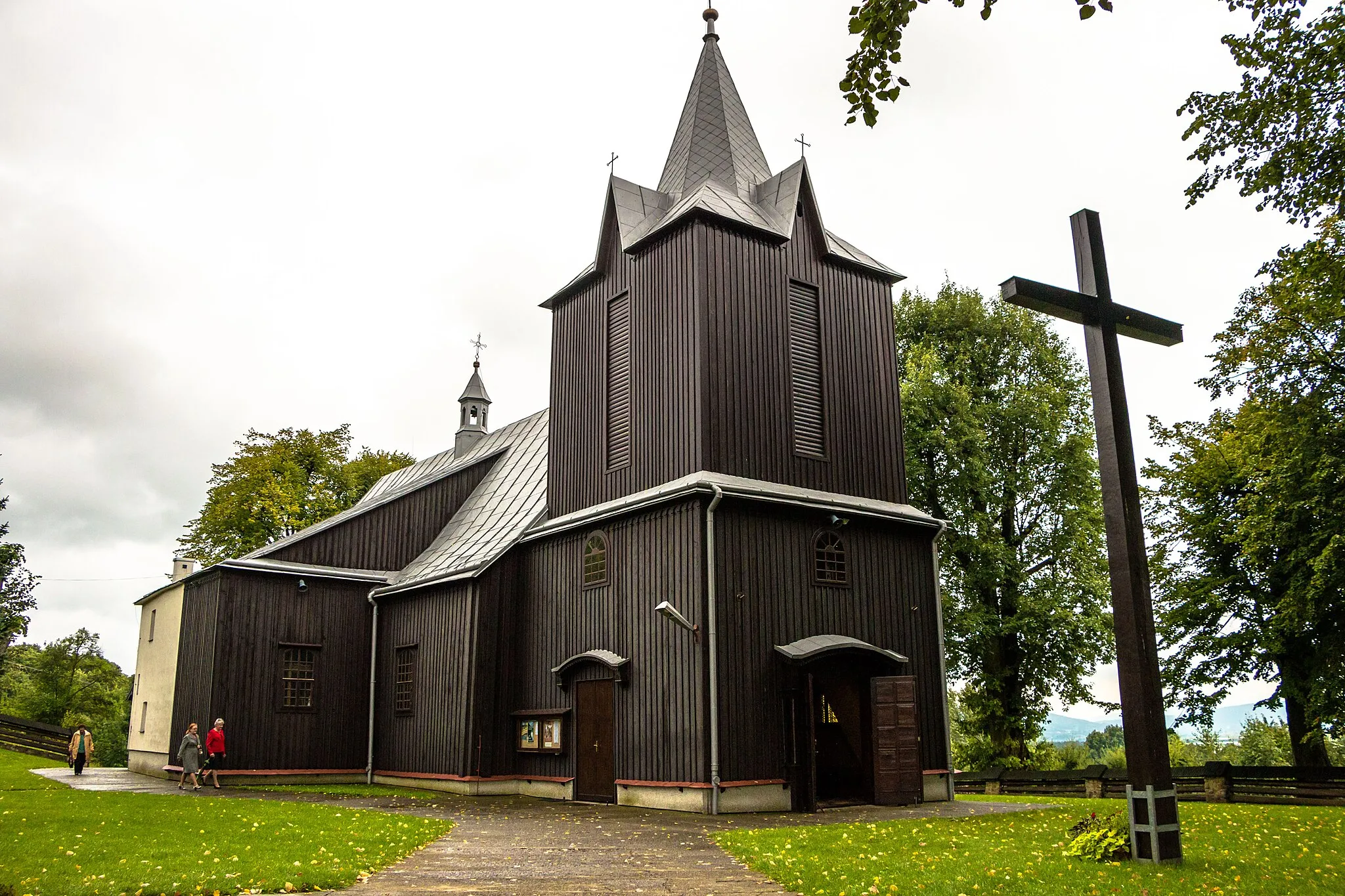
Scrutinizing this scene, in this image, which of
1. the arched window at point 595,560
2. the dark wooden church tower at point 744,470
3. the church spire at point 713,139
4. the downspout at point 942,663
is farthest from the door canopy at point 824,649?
the church spire at point 713,139

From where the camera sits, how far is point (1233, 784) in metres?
18.6

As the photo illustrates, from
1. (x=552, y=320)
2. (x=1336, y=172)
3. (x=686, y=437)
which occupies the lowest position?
(x=686, y=437)

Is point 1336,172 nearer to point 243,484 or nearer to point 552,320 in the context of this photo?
point 552,320

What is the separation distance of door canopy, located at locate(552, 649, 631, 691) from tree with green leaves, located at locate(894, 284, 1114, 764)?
38.5 feet

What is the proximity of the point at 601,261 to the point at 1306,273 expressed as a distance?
12.3 m

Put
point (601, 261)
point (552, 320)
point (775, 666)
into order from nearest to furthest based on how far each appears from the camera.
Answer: point (775, 666) → point (601, 261) → point (552, 320)

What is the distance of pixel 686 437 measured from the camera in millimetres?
17438

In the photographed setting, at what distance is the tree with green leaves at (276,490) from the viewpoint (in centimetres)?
3903

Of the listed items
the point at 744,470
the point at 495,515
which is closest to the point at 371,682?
Result: the point at 495,515

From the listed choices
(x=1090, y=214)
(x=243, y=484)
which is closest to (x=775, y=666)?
(x=1090, y=214)

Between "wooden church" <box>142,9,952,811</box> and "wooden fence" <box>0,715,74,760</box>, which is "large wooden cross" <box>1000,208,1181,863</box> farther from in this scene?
"wooden fence" <box>0,715,74,760</box>

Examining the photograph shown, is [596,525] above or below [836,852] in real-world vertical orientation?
above

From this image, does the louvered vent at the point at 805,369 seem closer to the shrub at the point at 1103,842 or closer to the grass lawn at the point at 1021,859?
the grass lawn at the point at 1021,859

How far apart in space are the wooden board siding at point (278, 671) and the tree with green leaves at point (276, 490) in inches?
580
